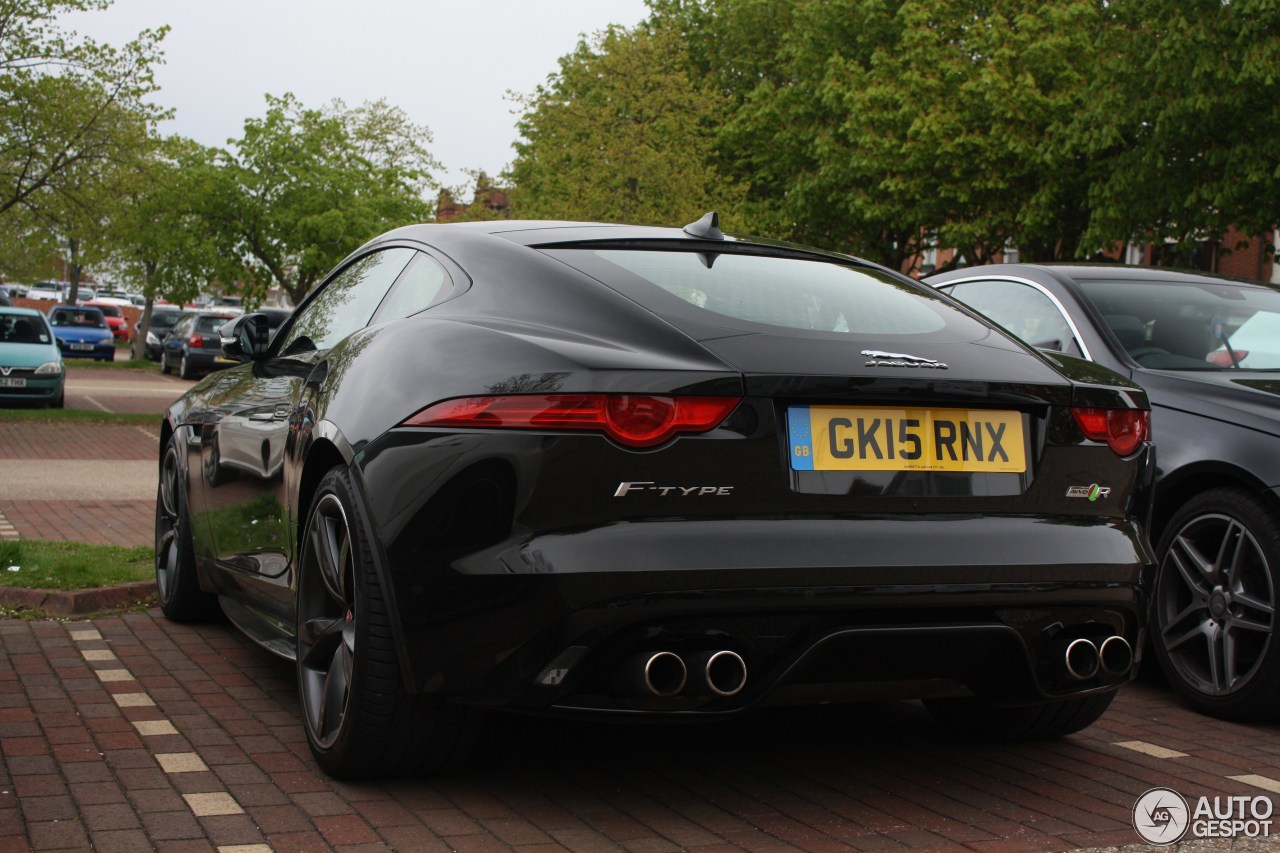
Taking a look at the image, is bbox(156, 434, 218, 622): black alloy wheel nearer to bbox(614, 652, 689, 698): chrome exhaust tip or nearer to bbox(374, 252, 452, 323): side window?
bbox(374, 252, 452, 323): side window

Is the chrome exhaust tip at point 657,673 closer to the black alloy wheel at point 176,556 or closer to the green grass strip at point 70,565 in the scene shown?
the black alloy wheel at point 176,556

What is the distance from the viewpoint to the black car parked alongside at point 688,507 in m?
3.30

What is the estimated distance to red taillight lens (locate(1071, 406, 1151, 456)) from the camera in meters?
3.75

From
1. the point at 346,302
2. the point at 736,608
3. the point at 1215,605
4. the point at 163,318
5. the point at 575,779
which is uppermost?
the point at 346,302

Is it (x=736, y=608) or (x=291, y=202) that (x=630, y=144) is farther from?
(x=736, y=608)

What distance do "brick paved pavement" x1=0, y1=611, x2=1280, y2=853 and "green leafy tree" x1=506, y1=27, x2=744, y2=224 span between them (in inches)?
995

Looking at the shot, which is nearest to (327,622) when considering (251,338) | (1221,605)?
(251,338)

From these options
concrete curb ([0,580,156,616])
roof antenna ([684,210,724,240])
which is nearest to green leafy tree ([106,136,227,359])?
concrete curb ([0,580,156,616])

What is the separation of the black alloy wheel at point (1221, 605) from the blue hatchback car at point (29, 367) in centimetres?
1812

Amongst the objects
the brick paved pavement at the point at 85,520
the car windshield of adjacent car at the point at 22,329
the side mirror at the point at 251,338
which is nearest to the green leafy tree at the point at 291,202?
the car windshield of adjacent car at the point at 22,329

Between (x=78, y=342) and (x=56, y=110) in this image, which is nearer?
(x=56, y=110)

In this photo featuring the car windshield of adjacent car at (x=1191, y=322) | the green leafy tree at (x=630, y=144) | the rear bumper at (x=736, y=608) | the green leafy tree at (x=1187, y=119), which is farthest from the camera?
the green leafy tree at (x=630, y=144)

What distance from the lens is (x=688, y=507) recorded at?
3.32 m

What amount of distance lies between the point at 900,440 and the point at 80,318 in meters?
44.5
